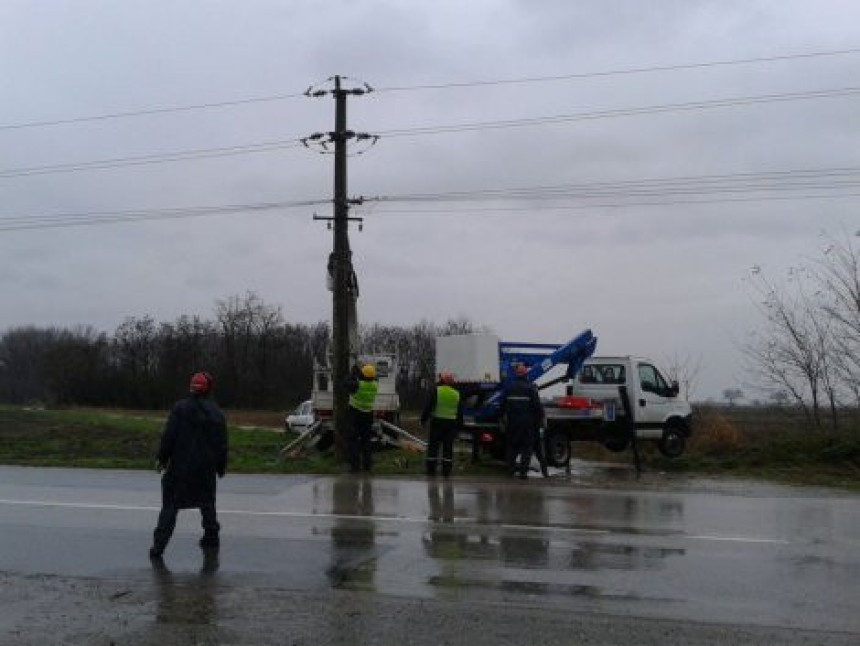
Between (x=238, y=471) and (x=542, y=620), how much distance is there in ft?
36.6

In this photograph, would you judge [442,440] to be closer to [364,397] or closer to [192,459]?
[364,397]

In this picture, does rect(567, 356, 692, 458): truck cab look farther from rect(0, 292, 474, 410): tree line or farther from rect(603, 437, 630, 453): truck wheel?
rect(0, 292, 474, 410): tree line

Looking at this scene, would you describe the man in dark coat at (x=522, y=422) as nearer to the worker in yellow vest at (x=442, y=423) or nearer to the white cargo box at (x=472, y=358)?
the worker in yellow vest at (x=442, y=423)

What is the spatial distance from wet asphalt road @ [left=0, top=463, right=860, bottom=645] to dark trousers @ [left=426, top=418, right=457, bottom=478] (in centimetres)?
253

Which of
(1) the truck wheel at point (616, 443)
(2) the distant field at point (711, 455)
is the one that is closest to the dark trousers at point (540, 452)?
(2) the distant field at point (711, 455)

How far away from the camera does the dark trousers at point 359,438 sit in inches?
660

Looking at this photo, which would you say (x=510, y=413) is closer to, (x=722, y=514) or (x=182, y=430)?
(x=722, y=514)

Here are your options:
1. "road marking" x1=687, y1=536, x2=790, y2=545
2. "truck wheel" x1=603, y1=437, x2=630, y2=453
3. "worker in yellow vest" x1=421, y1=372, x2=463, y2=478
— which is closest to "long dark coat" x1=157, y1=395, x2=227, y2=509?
"road marking" x1=687, y1=536, x2=790, y2=545

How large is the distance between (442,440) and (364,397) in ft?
5.42

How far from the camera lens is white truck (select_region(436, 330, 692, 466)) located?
19.2 metres

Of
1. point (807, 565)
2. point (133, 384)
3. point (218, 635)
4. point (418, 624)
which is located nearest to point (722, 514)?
point (807, 565)

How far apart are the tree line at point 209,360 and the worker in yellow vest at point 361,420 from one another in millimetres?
71024

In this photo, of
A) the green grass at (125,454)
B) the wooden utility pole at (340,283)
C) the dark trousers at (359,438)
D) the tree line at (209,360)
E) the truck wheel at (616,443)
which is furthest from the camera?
the tree line at (209,360)

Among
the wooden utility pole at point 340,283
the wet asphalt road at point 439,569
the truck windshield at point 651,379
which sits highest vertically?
the wooden utility pole at point 340,283
